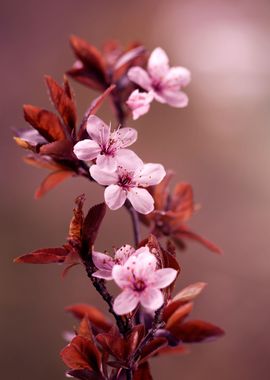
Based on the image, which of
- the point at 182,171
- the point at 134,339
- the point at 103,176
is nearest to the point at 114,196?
the point at 103,176

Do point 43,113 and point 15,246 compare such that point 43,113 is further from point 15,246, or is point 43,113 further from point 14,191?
point 14,191

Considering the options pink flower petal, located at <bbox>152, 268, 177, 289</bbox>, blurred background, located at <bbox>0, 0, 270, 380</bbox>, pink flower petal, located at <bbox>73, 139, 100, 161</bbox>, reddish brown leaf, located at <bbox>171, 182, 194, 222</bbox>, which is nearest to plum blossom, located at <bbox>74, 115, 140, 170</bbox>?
pink flower petal, located at <bbox>73, 139, 100, 161</bbox>

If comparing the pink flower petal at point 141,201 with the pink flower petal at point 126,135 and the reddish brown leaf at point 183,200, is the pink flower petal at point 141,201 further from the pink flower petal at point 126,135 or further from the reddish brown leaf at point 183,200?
the reddish brown leaf at point 183,200

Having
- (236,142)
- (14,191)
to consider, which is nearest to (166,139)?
(236,142)

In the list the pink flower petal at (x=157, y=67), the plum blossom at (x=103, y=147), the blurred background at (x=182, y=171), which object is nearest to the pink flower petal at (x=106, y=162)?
the plum blossom at (x=103, y=147)

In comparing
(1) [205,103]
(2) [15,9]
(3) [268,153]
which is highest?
(2) [15,9]

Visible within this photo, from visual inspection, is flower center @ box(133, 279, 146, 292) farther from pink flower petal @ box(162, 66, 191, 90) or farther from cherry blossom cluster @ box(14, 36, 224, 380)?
pink flower petal @ box(162, 66, 191, 90)
